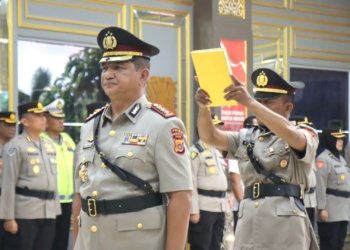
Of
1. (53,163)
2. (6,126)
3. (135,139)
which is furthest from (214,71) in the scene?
(6,126)

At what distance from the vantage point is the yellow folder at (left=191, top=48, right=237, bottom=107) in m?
2.97

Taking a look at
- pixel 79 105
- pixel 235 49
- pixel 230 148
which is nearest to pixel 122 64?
pixel 230 148

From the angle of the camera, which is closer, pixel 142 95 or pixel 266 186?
pixel 142 95

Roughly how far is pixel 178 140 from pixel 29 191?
10.2 feet

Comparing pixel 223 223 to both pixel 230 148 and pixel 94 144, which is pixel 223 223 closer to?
pixel 230 148

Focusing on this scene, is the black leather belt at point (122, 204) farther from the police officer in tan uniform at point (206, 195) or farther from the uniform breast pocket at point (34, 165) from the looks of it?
the police officer in tan uniform at point (206, 195)

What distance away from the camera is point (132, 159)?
99.4 inches

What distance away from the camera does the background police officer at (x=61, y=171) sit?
6.27m

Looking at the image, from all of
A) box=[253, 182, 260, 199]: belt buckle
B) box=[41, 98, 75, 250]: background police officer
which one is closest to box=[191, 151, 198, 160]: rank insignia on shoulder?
box=[41, 98, 75, 250]: background police officer

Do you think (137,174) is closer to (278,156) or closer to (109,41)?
(109,41)

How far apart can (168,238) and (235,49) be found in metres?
5.81

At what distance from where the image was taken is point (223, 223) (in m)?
6.48

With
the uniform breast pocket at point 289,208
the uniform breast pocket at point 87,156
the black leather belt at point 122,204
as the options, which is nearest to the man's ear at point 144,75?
the uniform breast pocket at point 87,156

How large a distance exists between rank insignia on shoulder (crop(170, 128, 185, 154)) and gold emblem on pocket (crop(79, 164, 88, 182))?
0.36 m
